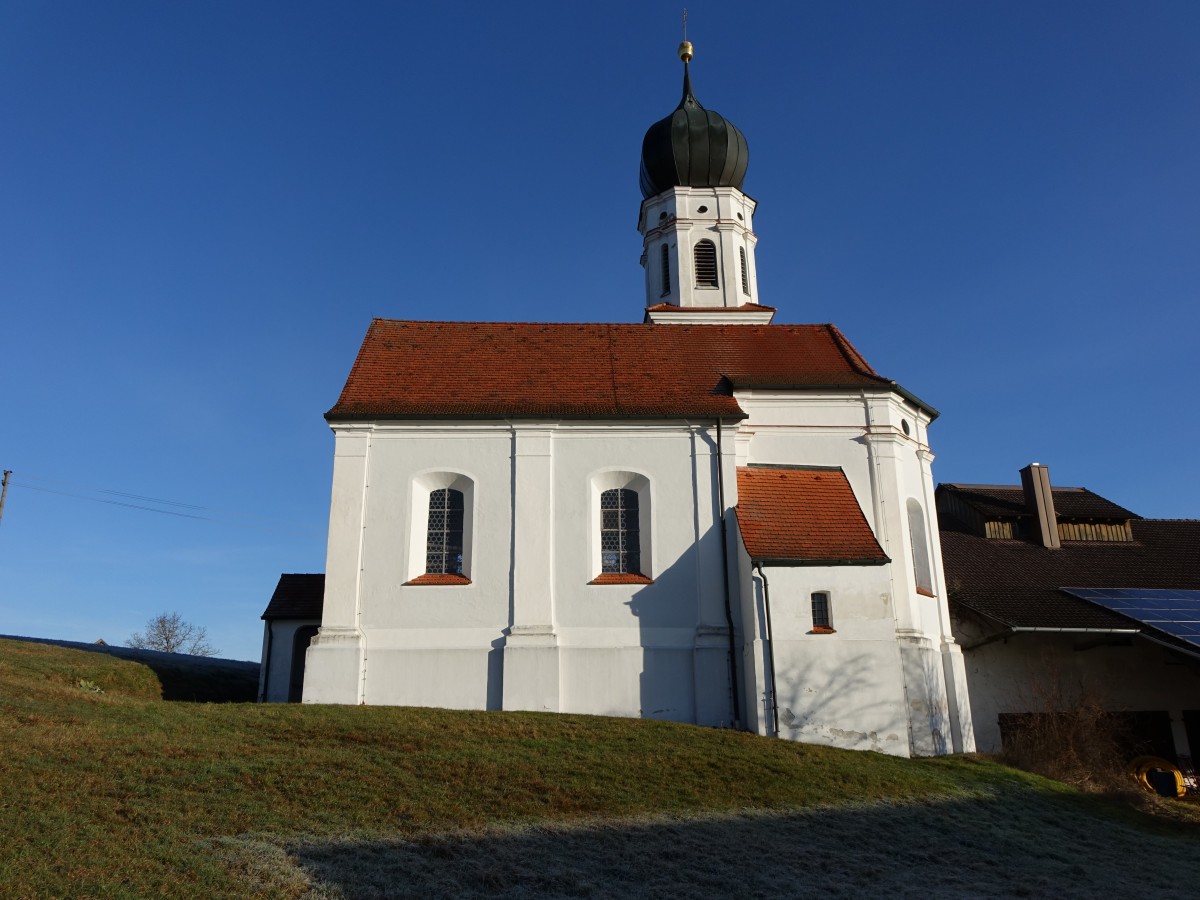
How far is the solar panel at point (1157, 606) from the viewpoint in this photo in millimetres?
21203

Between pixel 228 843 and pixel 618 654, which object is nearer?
pixel 228 843

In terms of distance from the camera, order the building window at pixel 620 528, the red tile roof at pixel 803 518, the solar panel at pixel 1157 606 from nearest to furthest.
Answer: the red tile roof at pixel 803 518 < the building window at pixel 620 528 < the solar panel at pixel 1157 606

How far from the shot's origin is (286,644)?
20844mm

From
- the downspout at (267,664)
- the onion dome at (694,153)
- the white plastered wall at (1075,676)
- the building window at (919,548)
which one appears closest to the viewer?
the downspout at (267,664)

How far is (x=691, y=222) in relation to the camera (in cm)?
2934

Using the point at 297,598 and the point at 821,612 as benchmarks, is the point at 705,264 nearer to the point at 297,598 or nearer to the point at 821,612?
Answer: the point at 821,612

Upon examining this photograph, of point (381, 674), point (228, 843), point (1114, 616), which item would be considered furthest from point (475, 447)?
point (1114, 616)

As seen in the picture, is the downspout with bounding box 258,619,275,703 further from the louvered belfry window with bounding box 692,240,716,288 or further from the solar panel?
the solar panel

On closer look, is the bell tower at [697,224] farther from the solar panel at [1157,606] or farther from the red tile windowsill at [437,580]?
the red tile windowsill at [437,580]

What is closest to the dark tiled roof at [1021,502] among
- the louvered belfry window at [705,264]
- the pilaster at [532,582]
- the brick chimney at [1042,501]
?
the brick chimney at [1042,501]

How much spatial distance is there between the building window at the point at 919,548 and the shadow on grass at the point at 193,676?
589 inches

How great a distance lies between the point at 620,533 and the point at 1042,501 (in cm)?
1536

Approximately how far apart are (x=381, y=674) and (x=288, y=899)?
10649mm

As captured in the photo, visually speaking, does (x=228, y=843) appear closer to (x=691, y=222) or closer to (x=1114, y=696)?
(x=1114, y=696)
